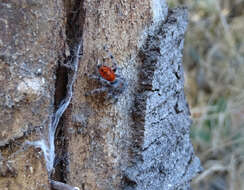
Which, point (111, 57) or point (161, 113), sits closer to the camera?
point (111, 57)

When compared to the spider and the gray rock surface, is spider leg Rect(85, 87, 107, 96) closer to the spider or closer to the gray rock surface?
the spider

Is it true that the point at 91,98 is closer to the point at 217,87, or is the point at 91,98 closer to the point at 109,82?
the point at 109,82

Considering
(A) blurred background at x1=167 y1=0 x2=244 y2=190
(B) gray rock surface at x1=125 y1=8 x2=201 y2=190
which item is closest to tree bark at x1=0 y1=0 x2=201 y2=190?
(B) gray rock surface at x1=125 y1=8 x2=201 y2=190

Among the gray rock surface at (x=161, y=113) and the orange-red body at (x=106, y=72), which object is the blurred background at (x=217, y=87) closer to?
the gray rock surface at (x=161, y=113)

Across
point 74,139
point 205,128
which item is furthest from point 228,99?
point 74,139

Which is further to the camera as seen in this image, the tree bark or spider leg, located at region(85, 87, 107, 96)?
spider leg, located at region(85, 87, 107, 96)

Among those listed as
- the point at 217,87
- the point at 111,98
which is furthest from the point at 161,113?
the point at 217,87

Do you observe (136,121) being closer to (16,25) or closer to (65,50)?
(65,50)
